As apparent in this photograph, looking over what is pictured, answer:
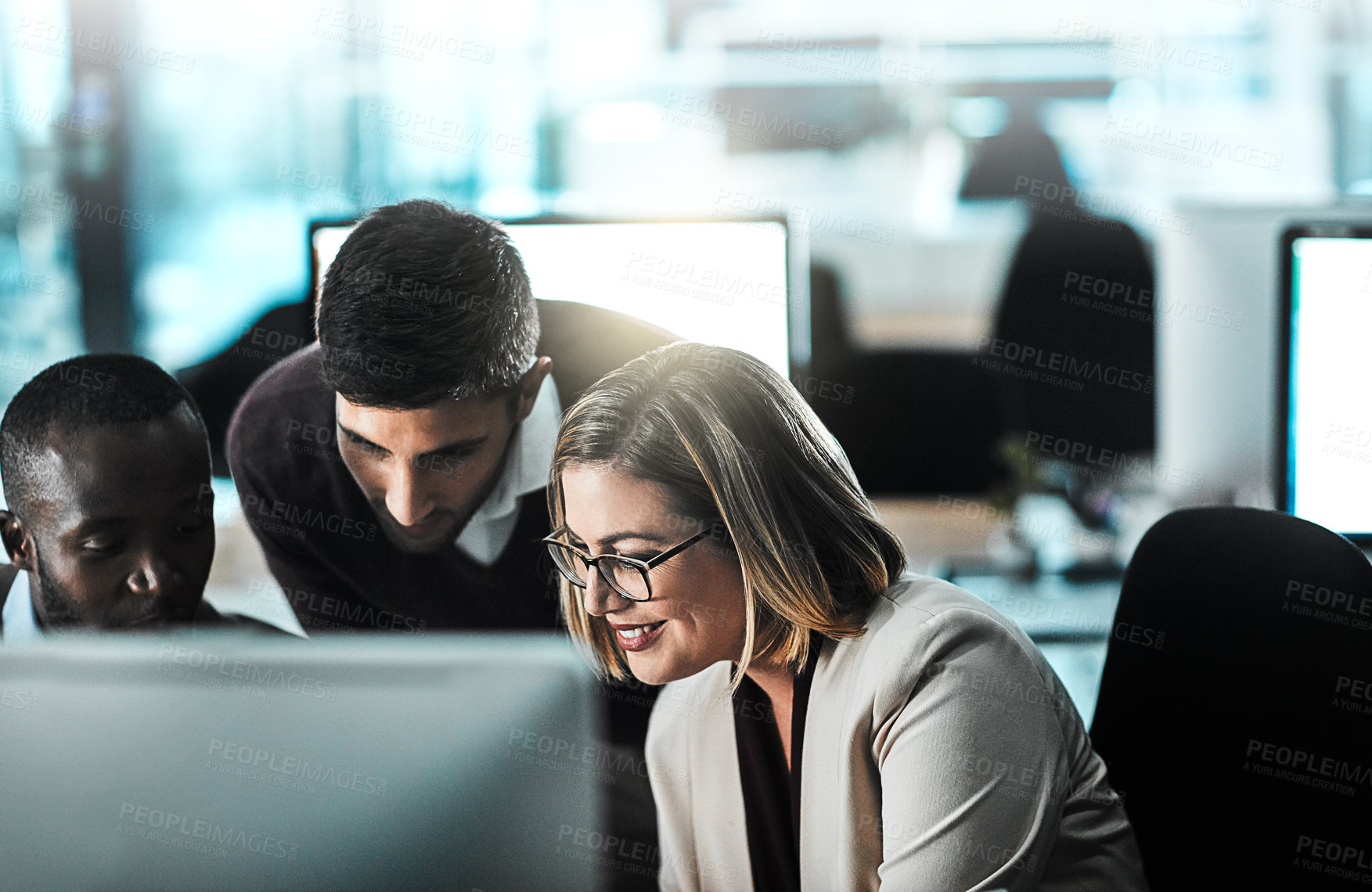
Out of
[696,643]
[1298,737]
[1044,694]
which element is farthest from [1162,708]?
[696,643]

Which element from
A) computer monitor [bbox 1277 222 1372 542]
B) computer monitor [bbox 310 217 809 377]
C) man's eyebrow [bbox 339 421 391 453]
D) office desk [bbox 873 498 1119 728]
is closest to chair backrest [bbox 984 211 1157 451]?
office desk [bbox 873 498 1119 728]

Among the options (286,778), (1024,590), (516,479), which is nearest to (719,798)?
(516,479)

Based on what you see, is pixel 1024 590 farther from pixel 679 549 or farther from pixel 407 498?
pixel 407 498

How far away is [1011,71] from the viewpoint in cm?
431

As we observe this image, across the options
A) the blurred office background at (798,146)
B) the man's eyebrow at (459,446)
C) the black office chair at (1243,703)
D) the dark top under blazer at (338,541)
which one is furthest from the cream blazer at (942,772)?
the blurred office background at (798,146)

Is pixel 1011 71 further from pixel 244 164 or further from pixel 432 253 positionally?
pixel 432 253

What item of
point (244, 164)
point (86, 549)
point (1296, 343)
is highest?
point (244, 164)

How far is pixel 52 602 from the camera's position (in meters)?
1.39

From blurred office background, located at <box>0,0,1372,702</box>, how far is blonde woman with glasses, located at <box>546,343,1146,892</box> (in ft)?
1.87

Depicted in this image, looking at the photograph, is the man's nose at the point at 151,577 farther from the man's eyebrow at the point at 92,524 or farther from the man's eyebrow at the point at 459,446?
the man's eyebrow at the point at 459,446

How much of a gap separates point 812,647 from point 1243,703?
1.73ft

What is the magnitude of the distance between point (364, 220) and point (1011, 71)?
3569 millimetres

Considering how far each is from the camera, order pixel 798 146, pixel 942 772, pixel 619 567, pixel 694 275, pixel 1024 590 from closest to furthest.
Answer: pixel 942 772 < pixel 619 567 < pixel 694 275 < pixel 1024 590 < pixel 798 146

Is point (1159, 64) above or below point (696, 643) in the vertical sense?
above
